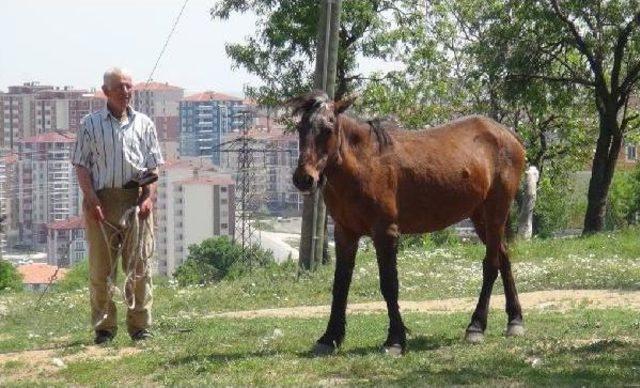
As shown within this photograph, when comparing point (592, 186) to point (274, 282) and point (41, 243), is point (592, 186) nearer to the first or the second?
point (274, 282)

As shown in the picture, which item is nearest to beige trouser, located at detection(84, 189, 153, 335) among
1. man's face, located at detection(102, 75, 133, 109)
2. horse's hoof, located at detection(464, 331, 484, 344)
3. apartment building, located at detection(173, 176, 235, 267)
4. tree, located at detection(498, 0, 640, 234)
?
man's face, located at detection(102, 75, 133, 109)

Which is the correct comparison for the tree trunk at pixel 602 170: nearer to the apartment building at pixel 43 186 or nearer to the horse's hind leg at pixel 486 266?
the horse's hind leg at pixel 486 266

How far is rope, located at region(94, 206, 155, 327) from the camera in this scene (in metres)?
10.3

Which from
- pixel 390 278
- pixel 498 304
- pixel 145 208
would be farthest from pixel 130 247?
pixel 498 304

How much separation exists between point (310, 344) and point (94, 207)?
2.04 meters

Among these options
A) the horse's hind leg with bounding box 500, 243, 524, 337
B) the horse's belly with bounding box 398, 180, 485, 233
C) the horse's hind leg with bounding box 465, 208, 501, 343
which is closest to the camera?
the horse's belly with bounding box 398, 180, 485, 233

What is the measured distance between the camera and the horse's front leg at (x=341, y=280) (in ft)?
32.4

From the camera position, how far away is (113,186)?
1023cm

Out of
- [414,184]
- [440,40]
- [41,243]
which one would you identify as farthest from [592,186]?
[41,243]

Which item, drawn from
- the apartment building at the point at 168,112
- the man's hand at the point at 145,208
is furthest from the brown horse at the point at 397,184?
the apartment building at the point at 168,112

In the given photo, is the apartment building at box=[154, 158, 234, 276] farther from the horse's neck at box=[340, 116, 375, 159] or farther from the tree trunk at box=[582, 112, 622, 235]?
the horse's neck at box=[340, 116, 375, 159]

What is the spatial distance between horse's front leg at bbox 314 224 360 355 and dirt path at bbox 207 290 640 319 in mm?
3868

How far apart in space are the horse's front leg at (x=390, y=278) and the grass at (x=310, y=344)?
0.49ft

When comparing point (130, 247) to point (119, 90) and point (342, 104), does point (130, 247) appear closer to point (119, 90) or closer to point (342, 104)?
point (119, 90)
